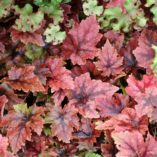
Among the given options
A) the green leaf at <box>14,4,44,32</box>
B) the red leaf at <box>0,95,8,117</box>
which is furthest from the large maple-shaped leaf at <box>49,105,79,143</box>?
the green leaf at <box>14,4,44,32</box>

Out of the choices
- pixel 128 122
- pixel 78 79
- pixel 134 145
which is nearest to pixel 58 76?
pixel 78 79

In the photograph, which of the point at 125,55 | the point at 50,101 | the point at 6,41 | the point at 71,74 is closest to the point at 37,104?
the point at 50,101

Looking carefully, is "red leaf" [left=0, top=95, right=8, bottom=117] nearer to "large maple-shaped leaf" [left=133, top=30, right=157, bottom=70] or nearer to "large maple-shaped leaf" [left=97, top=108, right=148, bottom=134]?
"large maple-shaped leaf" [left=97, top=108, right=148, bottom=134]

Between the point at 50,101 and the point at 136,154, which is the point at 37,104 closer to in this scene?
the point at 50,101

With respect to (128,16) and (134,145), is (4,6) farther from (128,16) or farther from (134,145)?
(134,145)

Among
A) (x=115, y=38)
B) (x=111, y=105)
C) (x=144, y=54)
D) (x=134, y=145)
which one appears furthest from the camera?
(x=115, y=38)

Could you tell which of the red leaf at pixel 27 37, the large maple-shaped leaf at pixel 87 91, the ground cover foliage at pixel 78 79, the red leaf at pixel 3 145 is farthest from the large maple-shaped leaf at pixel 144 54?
the red leaf at pixel 3 145

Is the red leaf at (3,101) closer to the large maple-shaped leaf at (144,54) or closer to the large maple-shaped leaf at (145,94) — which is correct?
the large maple-shaped leaf at (145,94)
